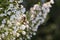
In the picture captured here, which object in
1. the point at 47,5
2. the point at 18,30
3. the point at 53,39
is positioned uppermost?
the point at 47,5

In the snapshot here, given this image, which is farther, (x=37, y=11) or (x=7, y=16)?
(x=37, y=11)

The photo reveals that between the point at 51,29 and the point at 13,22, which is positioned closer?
the point at 13,22

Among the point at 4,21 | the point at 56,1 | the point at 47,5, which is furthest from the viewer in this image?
the point at 56,1

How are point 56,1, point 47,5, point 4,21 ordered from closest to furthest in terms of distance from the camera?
1. point 4,21
2. point 47,5
3. point 56,1

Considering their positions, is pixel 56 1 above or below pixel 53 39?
above

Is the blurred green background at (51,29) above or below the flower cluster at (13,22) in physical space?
below

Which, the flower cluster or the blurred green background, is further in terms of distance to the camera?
the blurred green background

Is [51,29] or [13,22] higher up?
[13,22]

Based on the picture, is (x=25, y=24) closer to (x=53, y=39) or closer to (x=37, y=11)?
(x=37, y=11)

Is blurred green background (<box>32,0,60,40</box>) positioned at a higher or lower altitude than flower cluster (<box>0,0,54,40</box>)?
lower

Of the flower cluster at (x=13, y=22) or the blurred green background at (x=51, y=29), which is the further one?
the blurred green background at (x=51, y=29)

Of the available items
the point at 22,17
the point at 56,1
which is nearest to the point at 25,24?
the point at 22,17
